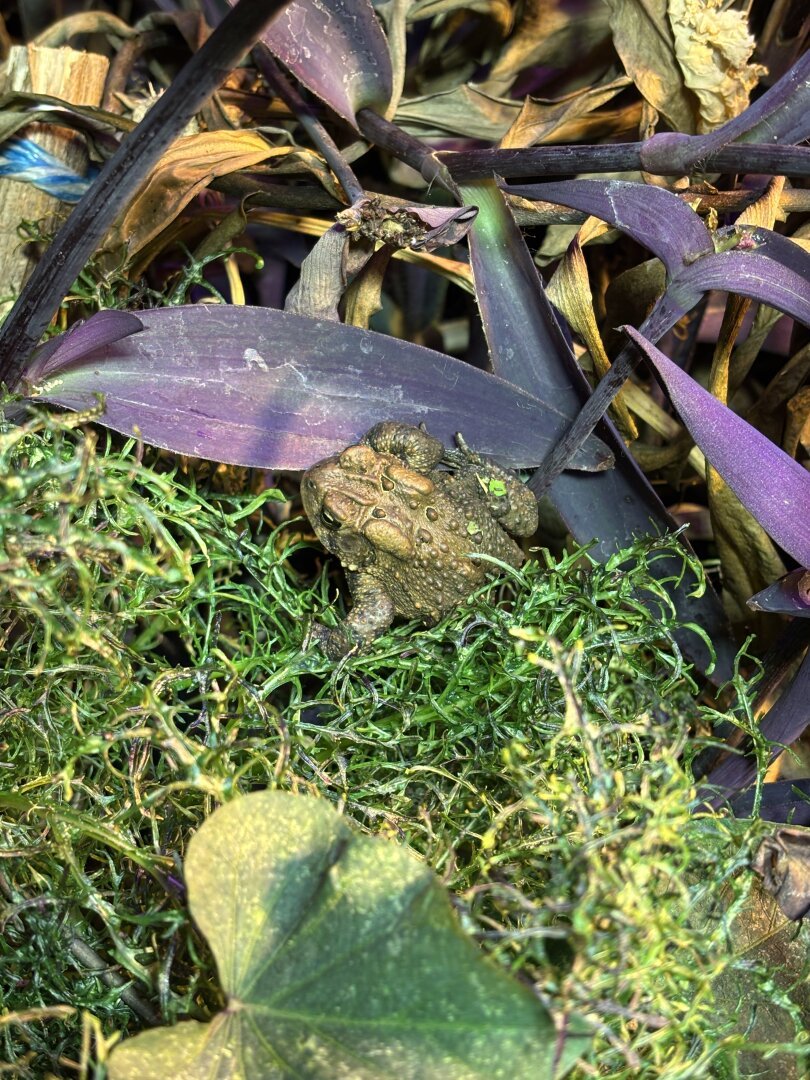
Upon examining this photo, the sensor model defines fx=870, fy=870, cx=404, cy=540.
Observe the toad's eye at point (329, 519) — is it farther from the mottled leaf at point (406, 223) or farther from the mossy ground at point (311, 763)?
the mottled leaf at point (406, 223)

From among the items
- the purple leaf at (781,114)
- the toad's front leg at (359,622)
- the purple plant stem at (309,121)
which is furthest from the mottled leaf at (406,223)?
the toad's front leg at (359,622)

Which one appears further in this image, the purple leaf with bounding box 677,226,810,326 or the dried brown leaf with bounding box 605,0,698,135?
the dried brown leaf with bounding box 605,0,698,135

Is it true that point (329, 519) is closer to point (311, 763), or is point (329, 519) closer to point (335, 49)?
point (311, 763)

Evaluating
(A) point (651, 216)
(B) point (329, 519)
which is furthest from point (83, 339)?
(A) point (651, 216)

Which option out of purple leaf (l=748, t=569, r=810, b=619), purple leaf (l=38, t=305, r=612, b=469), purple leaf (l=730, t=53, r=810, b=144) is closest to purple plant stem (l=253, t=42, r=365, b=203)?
purple leaf (l=38, t=305, r=612, b=469)

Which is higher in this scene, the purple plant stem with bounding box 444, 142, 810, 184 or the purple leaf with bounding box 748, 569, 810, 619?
the purple plant stem with bounding box 444, 142, 810, 184

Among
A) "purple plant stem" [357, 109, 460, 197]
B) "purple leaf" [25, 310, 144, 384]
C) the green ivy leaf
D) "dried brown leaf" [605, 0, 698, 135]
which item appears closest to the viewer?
the green ivy leaf

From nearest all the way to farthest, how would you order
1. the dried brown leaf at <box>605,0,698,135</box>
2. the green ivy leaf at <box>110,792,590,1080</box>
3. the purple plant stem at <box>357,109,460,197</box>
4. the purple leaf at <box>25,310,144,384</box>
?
the green ivy leaf at <box>110,792,590,1080</box> → the purple leaf at <box>25,310,144,384</box> → the purple plant stem at <box>357,109,460,197</box> → the dried brown leaf at <box>605,0,698,135</box>

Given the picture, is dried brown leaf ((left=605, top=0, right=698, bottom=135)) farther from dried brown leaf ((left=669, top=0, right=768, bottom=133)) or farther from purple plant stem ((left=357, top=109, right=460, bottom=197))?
purple plant stem ((left=357, top=109, right=460, bottom=197))
